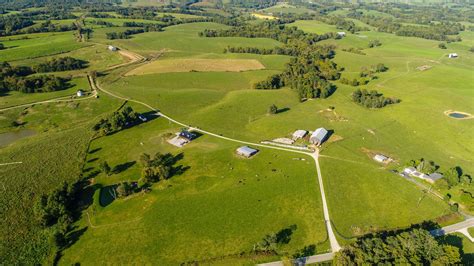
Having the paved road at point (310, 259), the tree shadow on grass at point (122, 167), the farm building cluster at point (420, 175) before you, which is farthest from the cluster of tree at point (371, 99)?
the tree shadow on grass at point (122, 167)

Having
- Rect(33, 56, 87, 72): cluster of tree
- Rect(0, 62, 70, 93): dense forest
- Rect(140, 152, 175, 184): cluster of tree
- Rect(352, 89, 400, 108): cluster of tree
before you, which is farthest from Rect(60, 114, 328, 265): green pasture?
Rect(33, 56, 87, 72): cluster of tree

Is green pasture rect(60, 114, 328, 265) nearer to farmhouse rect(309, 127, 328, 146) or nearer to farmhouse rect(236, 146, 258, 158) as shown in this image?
farmhouse rect(236, 146, 258, 158)

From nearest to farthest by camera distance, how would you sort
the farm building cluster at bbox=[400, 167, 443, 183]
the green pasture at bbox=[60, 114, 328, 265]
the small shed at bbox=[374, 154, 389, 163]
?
the green pasture at bbox=[60, 114, 328, 265] → the farm building cluster at bbox=[400, 167, 443, 183] → the small shed at bbox=[374, 154, 389, 163]

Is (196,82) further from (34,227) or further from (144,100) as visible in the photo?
(34,227)

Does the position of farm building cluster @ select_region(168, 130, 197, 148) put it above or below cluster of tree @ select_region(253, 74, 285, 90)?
below

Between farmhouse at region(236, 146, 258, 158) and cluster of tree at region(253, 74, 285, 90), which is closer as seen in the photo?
farmhouse at region(236, 146, 258, 158)

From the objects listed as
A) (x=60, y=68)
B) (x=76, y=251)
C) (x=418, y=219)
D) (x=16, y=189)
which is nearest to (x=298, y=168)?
(x=418, y=219)

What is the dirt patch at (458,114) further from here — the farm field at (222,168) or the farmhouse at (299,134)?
the farmhouse at (299,134)
